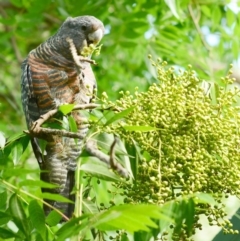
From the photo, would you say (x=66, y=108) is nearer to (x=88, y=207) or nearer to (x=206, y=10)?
(x=88, y=207)

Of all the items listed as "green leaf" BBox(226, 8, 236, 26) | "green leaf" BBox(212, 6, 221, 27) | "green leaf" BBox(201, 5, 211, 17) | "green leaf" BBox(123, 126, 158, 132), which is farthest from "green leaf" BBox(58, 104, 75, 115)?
"green leaf" BBox(201, 5, 211, 17)

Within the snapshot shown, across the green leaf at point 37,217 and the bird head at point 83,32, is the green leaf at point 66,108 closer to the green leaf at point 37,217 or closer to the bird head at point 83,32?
the green leaf at point 37,217

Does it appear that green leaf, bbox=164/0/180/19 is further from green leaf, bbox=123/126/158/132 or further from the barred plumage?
green leaf, bbox=123/126/158/132

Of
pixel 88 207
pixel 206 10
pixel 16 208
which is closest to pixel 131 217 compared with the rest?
pixel 88 207

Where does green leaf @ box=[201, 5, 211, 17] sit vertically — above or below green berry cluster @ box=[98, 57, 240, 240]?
above

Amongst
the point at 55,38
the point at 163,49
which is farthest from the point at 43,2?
the point at 163,49

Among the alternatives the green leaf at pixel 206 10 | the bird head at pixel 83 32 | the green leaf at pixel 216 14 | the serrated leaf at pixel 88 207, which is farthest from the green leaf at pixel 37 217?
the green leaf at pixel 206 10

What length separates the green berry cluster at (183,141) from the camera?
4.99 feet

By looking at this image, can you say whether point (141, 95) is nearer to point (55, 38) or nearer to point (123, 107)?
point (123, 107)

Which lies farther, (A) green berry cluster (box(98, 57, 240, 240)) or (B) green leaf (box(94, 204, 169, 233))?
→ (A) green berry cluster (box(98, 57, 240, 240))

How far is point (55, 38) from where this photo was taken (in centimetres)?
272

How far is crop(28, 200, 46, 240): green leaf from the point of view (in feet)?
4.98

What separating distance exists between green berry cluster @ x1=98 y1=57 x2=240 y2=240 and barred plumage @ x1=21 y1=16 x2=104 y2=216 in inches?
28.1

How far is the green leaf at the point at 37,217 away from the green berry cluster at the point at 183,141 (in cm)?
22
